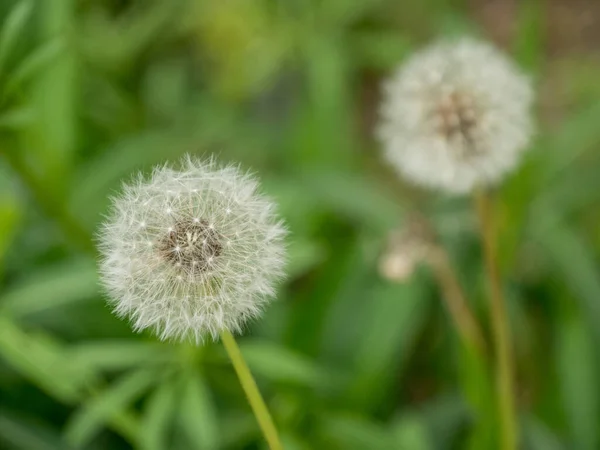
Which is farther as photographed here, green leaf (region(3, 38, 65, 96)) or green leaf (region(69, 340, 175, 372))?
green leaf (region(69, 340, 175, 372))

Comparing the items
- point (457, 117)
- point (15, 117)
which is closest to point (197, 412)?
point (15, 117)

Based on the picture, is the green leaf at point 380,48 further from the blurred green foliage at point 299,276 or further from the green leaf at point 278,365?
the green leaf at point 278,365

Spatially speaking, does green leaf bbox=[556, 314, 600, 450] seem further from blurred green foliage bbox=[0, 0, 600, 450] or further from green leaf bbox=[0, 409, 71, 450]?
green leaf bbox=[0, 409, 71, 450]

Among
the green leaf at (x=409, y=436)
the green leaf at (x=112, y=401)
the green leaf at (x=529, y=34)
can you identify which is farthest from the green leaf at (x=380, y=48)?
the green leaf at (x=112, y=401)

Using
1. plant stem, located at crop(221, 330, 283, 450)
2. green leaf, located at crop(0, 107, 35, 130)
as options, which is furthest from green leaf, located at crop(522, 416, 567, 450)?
green leaf, located at crop(0, 107, 35, 130)

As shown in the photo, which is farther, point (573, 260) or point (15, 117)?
point (573, 260)

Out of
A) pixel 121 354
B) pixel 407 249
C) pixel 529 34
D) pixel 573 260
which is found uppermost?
pixel 529 34

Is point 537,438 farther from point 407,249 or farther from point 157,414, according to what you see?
point 157,414
